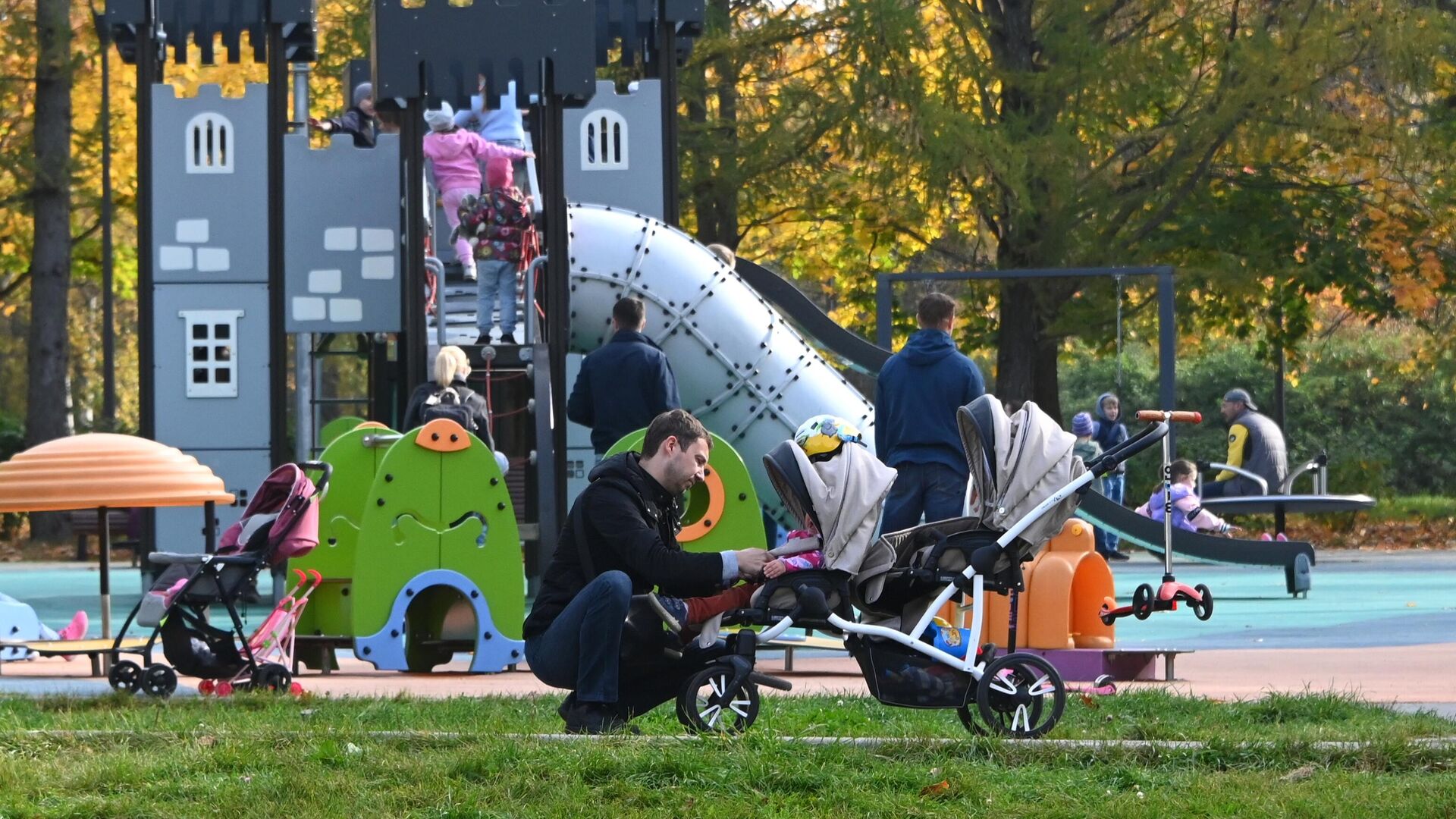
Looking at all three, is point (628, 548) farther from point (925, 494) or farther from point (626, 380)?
point (626, 380)

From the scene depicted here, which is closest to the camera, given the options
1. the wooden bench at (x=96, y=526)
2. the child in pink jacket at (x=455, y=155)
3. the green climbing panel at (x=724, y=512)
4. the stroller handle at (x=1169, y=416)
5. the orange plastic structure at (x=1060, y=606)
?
the stroller handle at (x=1169, y=416)

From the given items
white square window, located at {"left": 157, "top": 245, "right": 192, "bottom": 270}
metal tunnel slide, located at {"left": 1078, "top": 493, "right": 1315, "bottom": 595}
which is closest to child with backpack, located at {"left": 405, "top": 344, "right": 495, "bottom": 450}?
white square window, located at {"left": 157, "top": 245, "right": 192, "bottom": 270}

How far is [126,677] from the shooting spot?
9.59 metres

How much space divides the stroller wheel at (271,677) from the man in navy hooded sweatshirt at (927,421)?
3049 mm

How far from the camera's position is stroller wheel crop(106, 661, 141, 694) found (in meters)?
9.58

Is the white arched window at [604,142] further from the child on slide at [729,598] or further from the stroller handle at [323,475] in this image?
the child on slide at [729,598]

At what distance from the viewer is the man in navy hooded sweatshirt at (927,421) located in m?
10.7

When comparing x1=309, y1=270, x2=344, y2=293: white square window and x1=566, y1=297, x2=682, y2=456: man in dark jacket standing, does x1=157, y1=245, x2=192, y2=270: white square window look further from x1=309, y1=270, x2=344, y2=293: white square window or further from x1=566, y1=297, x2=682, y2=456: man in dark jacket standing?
x1=566, y1=297, x2=682, y2=456: man in dark jacket standing

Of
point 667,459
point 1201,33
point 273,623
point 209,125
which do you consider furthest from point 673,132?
point 667,459

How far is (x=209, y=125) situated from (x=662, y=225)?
387 centimetres

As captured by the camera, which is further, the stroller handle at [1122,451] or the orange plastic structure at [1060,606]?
the orange plastic structure at [1060,606]

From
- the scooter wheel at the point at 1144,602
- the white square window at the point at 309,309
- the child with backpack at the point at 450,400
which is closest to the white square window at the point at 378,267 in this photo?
the white square window at the point at 309,309

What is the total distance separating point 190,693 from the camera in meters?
9.91

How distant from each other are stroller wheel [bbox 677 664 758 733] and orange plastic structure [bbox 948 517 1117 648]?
11.0ft
